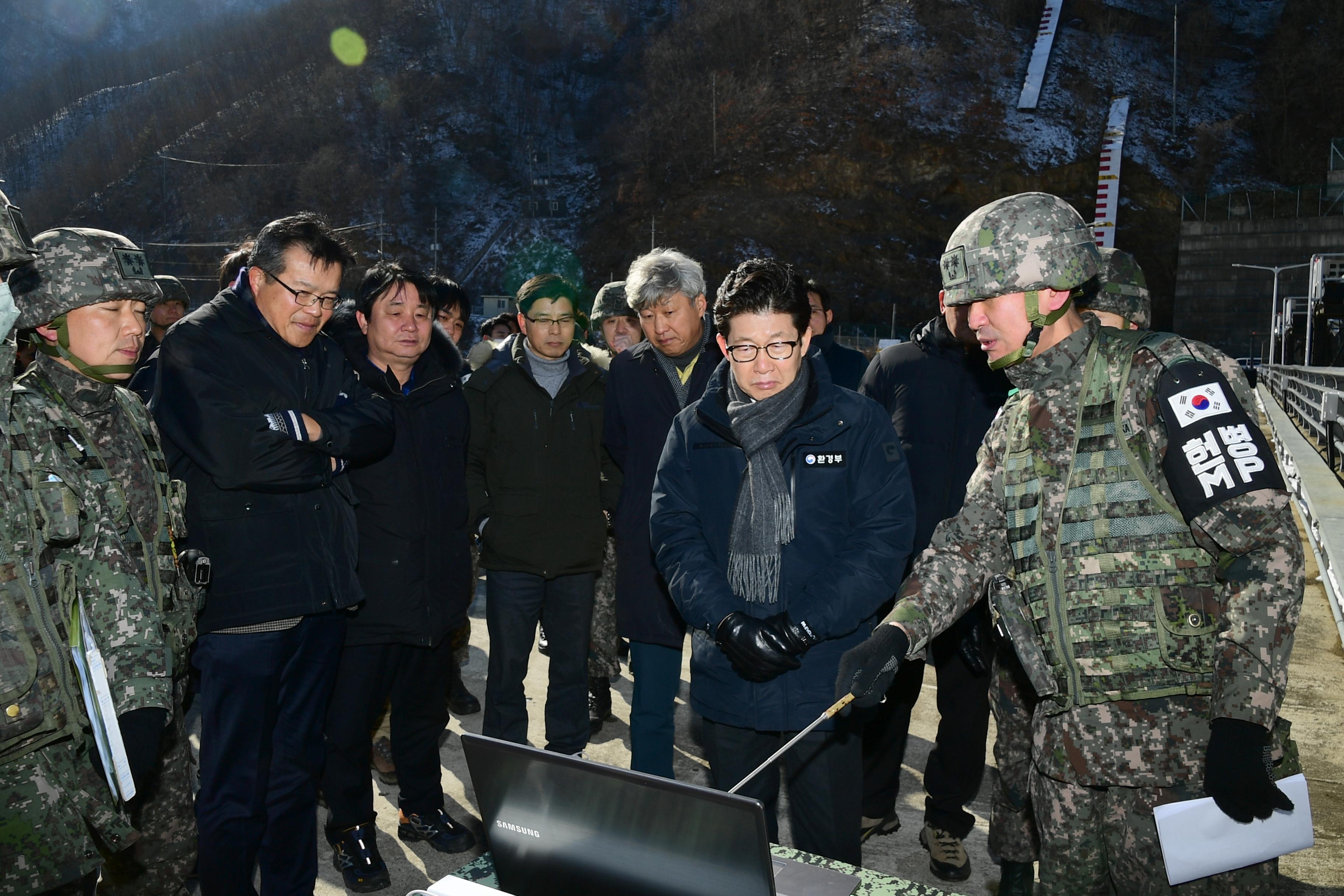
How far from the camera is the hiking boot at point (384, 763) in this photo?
408 centimetres

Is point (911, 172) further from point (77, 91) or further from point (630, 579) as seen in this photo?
point (77, 91)

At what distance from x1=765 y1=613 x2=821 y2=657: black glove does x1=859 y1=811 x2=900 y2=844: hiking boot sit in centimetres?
149

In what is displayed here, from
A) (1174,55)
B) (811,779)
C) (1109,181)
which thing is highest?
(1174,55)

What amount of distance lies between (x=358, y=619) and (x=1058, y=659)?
2336 mm

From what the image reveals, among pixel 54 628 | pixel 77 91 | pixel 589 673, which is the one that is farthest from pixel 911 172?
pixel 77 91

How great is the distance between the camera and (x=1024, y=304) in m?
2.20

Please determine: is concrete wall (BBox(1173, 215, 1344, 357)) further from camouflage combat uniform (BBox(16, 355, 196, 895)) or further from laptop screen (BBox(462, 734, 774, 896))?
laptop screen (BBox(462, 734, 774, 896))

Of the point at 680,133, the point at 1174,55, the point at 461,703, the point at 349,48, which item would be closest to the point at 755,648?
the point at 461,703

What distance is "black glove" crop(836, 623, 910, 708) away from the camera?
2.01 m

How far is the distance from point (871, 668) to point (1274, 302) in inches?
1458

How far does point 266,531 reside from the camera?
279 centimetres

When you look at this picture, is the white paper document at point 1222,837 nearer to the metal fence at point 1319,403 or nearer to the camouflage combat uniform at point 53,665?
the camouflage combat uniform at point 53,665

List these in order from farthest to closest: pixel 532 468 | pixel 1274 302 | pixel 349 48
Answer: pixel 349 48 → pixel 1274 302 → pixel 532 468

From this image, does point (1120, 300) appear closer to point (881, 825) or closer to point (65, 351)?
point (881, 825)
